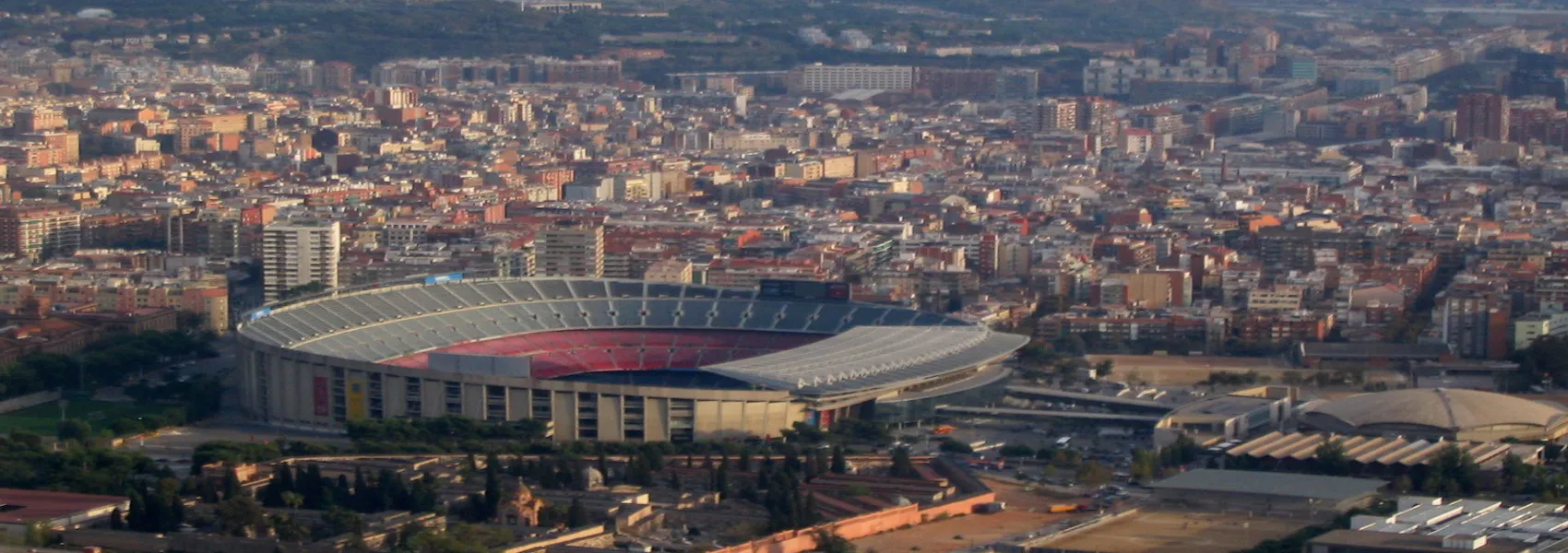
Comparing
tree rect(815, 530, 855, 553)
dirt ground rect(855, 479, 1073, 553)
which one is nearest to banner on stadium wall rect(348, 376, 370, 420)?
dirt ground rect(855, 479, 1073, 553)

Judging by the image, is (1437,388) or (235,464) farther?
(1437,388)

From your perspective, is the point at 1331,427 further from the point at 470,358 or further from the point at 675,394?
the point at 470,358

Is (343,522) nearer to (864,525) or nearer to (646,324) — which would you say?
(864,525)

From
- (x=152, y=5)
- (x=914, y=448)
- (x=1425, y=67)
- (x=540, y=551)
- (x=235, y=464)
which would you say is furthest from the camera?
(x=152, y=5)

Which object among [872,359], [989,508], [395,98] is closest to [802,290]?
[872,359]

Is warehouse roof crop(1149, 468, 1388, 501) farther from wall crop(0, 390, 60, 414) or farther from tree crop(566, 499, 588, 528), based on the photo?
wall crop(0, 390, 60, 414)

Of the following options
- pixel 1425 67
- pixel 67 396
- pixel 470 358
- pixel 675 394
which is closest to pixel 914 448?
pixel 675 394
